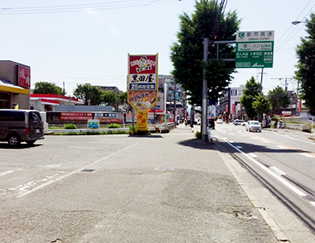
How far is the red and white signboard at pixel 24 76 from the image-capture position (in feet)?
95.0

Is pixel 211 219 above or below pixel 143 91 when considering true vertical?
below

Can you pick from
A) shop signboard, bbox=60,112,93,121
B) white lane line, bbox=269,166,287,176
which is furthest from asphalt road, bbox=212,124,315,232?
shop signboard, bbox=60,112,93,121

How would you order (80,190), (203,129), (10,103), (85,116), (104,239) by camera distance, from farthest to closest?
(85,116) → (10,103) → (203,129) → (80,190) → (104,239)

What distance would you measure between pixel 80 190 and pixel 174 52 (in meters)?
17.5

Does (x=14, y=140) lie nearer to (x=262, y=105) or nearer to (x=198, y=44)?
(x=198, y=44)

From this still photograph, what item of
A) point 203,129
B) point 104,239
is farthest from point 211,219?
point 203,129

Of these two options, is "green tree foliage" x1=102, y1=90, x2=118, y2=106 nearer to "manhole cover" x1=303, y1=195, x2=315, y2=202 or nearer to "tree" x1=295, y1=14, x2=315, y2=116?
"tree" x1=295, y1=14, x2=315, y2=116

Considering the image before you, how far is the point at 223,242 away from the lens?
422 centimetres

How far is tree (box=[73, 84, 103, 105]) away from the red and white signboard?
155ft

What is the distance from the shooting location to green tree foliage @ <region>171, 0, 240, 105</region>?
21.9 meters

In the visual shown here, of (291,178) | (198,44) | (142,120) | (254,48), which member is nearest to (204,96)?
(198,44)

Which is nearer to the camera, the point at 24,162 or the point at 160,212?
the point at 160,212

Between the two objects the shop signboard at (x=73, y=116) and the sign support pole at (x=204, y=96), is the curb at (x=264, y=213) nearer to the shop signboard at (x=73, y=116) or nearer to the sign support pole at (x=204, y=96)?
the sign support pole at (x=204, y=96)

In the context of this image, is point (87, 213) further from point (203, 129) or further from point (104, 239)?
point (203, 129)
